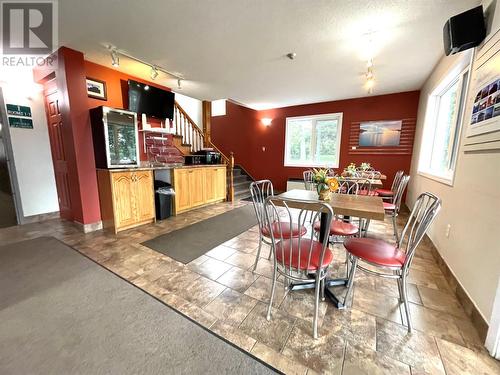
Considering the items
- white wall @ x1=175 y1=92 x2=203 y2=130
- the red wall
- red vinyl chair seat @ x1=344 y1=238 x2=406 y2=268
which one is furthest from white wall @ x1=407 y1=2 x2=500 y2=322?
white wall @ x1=175 y1=92 x2=203 y2=130

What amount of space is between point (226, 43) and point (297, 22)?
3.00ft

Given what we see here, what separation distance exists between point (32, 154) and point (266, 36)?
438cm

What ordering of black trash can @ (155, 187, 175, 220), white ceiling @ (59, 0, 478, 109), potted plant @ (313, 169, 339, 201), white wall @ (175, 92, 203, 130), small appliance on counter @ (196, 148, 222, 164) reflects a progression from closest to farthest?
potted plant @ (313, 169, 339, 201) < white ceiling @ (59, 0, 478, 109) < black trash can @ (155, 187, 175, 220) < small appliance on counter @ (196, 148, 222, 164) < white wall @ (175, 92, 203, 130)

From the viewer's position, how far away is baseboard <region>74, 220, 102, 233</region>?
3.12 meters

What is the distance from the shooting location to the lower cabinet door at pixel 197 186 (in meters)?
4.23

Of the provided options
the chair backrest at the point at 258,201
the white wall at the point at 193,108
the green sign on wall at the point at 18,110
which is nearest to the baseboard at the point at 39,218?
the green sign on wall at the point at 18,110

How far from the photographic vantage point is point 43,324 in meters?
1.47

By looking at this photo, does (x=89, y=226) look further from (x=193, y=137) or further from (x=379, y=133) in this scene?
(x=379, y=133)

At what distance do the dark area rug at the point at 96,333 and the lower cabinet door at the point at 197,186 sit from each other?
2350 millimetres

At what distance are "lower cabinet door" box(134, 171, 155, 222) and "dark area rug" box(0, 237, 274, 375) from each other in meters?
1.36

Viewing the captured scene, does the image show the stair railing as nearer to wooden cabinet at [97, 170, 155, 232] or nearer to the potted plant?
wooden cabinet at [97, 170, 155, 232]

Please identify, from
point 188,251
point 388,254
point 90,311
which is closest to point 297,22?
point 388,254

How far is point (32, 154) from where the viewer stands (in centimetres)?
358

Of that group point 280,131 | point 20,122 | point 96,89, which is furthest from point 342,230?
point 20,122
